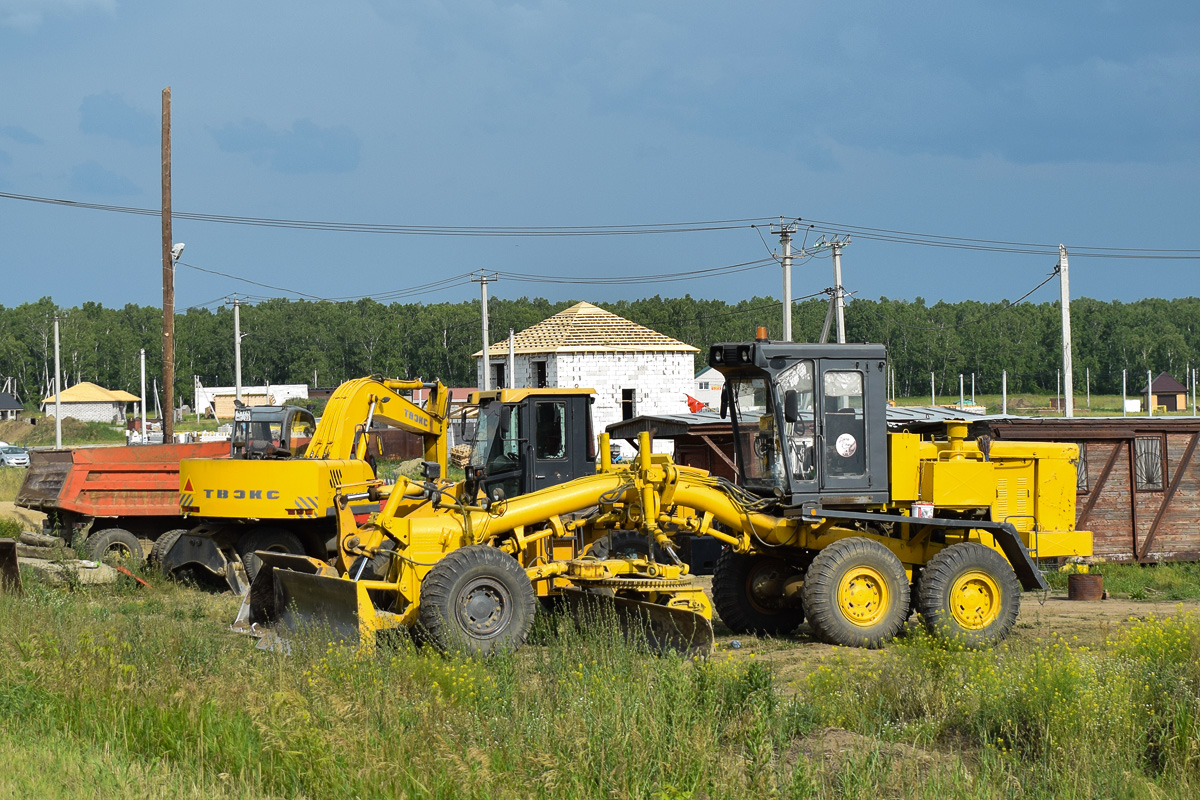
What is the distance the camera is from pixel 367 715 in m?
6.73

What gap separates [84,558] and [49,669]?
991cm

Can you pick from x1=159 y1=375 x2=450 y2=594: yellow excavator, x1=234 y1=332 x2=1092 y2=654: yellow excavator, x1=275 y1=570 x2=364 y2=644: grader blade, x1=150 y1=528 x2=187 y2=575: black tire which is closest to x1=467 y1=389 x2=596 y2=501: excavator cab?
x1=159 y1=375 x2=450 y2=594: yellow excavator

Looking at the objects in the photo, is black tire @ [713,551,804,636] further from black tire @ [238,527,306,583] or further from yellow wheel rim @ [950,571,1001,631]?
black tire @ [238,527,306,583]

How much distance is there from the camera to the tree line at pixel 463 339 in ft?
377

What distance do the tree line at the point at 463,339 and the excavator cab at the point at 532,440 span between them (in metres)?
90.7

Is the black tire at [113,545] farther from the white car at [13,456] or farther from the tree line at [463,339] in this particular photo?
the tree line at [463,339]

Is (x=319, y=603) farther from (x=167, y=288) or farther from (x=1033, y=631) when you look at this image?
(x=167, y=288)

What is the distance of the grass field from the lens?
6020mm

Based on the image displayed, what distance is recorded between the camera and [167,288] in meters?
24.8

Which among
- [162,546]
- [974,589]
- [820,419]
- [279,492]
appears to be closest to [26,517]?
[162,546]

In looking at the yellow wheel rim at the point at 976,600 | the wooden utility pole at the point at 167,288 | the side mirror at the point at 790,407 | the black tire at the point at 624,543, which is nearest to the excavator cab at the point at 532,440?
the black tire at the point at 624,543

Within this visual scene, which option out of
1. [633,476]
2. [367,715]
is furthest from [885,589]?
[367,715]

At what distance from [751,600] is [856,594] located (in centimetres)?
150

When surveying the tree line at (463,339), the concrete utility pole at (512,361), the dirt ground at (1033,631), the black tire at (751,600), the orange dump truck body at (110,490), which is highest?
the tree line at (463,339)
